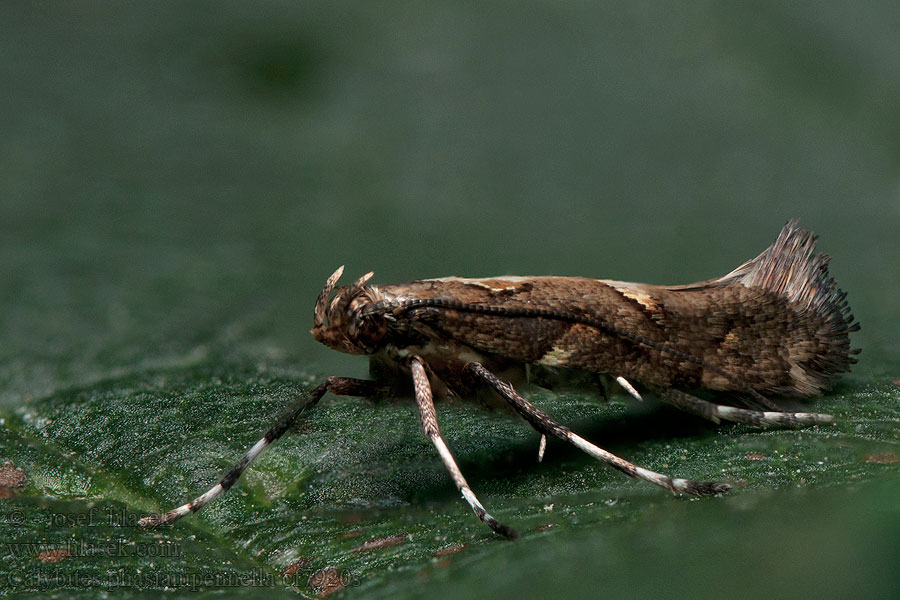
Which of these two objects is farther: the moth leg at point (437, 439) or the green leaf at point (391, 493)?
the moth leg at point (437, 439)

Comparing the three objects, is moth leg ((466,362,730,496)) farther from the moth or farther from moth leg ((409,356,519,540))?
moth leg ((409,356,519,540))

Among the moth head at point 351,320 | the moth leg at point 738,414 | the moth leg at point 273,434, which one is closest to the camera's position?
the moth leg at point 273,434

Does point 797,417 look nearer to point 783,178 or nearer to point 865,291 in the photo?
point 865,291

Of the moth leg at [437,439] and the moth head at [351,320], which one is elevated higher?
the moth head at [351,320]

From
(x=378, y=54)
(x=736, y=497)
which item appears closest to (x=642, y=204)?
(x=378, y=54)

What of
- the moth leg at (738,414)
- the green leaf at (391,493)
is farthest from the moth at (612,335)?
the green leaf at (391,493)

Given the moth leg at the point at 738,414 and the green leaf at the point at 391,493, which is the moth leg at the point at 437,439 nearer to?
the green leaf at the point at 391,493
